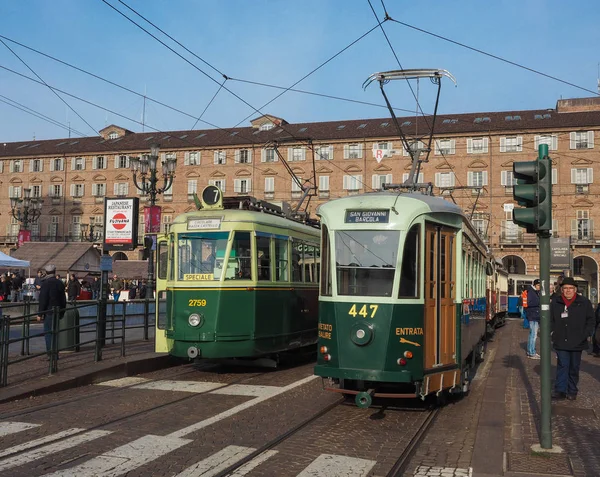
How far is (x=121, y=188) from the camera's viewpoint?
70.3 m

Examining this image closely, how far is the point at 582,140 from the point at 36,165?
2115 inches

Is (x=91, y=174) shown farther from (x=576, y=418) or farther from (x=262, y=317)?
(x=576, y=418)

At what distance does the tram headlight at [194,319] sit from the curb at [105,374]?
150 centimetres

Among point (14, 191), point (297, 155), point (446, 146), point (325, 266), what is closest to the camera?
point (325, 266)

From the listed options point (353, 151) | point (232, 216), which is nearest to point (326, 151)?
point (353, 151)

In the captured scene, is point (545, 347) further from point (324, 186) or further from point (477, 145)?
point (324, 186)

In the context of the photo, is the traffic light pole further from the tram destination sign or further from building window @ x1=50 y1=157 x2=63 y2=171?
building window @ x1=50 y1=157 x2=63 y2=171

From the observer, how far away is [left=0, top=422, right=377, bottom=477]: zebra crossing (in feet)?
19.4

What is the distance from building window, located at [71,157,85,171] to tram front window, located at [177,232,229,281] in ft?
211

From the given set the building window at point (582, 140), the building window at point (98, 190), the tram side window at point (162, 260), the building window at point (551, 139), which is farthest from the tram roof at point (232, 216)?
the building window at point (98, 190)

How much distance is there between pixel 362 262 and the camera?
27.9ft

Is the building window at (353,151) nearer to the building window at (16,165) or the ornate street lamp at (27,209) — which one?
the ornate street lamp at (27,209)

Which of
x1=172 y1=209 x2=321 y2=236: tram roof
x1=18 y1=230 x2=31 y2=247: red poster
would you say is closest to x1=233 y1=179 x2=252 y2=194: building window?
x1=18 y1=230 x2=31 y2=247: red poster

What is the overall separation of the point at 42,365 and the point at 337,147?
177ft
